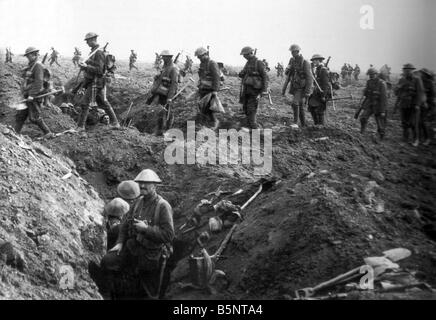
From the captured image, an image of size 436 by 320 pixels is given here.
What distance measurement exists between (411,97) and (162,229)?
7421 millimetres

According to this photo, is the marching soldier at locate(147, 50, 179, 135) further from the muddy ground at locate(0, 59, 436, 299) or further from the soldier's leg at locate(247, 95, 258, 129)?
the soldier's leg at locate(247, 95, 258, 129)

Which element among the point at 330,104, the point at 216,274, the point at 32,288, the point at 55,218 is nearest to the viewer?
the point at 32,288

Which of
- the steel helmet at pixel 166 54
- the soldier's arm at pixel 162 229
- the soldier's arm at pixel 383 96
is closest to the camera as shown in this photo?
the soldier's arm at pixel 162 229

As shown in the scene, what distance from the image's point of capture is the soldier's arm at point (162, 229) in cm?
538

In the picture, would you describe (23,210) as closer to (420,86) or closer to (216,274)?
(216,274)

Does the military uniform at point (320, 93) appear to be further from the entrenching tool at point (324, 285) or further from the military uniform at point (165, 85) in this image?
the entrenching tool at point (324, 285)

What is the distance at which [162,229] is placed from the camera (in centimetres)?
542

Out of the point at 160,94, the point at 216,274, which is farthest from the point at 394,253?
the point at 160,94

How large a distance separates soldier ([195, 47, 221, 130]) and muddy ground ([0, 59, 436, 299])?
111cm

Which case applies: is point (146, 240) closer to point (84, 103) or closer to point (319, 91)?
point (84, 103)

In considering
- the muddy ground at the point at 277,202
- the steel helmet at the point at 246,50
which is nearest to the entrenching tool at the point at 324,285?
the muddy ground at the point at 277,202

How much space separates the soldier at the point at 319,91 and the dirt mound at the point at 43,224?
19.2 ft

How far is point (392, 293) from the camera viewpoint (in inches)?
172

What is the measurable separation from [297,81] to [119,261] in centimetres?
651
